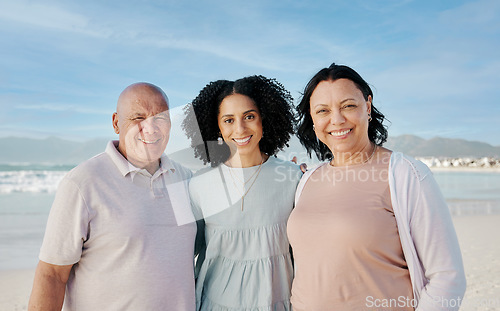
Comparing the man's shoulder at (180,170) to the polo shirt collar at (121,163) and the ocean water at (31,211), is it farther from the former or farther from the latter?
the ocean water at (31,211)

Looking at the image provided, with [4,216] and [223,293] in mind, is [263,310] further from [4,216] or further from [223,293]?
[4,216]

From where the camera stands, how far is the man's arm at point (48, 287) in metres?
2.23

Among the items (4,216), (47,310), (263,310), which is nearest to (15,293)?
(47,310)

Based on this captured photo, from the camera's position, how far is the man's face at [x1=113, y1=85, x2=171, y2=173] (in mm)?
2572

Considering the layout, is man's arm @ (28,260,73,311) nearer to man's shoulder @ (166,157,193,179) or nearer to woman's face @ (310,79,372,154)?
man's shoulder @ (166,157,193,179)

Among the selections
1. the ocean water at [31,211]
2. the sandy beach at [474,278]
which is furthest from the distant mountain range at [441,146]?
the sandy beach at [474,278]

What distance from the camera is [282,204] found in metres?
2.84

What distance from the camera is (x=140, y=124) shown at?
257 cm

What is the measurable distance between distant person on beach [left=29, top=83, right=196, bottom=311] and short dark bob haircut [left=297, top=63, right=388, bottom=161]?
3.13 feet

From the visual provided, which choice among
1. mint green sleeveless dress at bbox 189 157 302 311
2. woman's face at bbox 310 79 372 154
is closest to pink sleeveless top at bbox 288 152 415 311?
woman's face at bbox 310 79 372 154

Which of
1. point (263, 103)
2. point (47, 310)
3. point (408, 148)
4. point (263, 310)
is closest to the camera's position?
point (47, 310)

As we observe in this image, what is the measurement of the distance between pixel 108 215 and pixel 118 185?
189mm

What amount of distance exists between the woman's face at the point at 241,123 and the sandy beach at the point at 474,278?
11.6ft

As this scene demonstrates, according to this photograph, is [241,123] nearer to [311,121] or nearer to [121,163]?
[311,121]
